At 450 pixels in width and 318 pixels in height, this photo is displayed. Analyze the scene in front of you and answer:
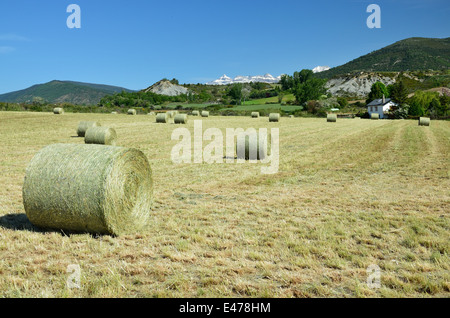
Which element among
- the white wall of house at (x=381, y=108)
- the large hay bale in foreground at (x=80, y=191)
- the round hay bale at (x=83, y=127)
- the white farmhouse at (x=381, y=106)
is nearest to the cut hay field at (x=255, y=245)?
the large hay bale in foreground at (x=80, y=191)

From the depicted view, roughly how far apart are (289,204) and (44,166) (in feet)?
19.9

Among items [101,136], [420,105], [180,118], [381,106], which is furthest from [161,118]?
[381,106]

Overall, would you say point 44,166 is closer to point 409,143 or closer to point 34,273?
point 34,273

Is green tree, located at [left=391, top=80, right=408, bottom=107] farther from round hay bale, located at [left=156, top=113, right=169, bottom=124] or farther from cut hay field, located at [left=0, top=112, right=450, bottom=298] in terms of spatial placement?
cut hay field, located at [left=0, top=112, right=450, bottom=298]

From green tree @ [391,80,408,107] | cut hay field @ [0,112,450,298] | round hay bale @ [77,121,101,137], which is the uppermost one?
green tree @ [391,80,408,107]

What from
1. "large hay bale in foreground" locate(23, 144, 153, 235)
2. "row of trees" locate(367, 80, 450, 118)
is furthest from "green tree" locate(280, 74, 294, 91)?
"large hay bale in foreground" locate(23, 144, 153, 235)

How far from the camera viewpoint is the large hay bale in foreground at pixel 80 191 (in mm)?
6324

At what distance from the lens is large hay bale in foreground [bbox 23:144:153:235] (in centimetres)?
632

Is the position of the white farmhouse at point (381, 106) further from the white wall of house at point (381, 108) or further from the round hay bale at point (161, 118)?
the round hay bale at point (161, 118)

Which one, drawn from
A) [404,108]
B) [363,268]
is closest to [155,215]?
[363,268]

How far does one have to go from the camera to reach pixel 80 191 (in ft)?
20.7

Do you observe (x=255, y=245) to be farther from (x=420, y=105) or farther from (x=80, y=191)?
(x=420, y=105)

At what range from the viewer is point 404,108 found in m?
80.0

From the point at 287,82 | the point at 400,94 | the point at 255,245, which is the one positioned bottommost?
the point at 255,245
